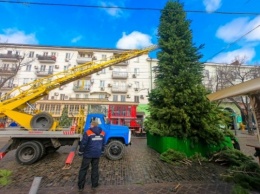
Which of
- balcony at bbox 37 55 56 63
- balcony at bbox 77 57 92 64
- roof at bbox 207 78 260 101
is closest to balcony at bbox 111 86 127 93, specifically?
balcony at bbox 77 57 92 64

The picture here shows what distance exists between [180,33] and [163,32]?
4.44 ft

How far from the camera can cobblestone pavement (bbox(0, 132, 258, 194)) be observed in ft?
15.3

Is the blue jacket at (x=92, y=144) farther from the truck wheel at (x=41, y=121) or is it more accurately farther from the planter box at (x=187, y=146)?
the planter box at (x=187, y=146)

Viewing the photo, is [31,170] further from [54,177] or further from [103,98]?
[103,98]

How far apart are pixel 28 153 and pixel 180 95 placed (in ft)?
28.3

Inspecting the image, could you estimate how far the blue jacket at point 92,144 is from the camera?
4.77 meters

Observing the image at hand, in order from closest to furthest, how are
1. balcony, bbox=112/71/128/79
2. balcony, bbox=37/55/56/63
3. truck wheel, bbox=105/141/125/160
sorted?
truck wheel, bbox=105/141/125/160
balcony, bbox=37/55/56/63
balcony, bbox=112/71/128/79

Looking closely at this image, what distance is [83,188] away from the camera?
183 inches

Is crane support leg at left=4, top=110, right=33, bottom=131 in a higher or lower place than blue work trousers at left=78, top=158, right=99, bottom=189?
higher

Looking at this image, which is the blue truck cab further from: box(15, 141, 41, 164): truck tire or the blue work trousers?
the blue work trousers

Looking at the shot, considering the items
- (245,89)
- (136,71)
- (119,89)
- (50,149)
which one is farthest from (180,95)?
(136,71)

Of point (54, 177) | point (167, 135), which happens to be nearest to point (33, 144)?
point (54, 177)

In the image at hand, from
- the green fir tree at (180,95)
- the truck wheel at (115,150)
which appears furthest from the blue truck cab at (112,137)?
the green fir tree at (180,95)

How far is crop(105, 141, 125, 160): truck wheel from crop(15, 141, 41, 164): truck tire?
10.8 ft
